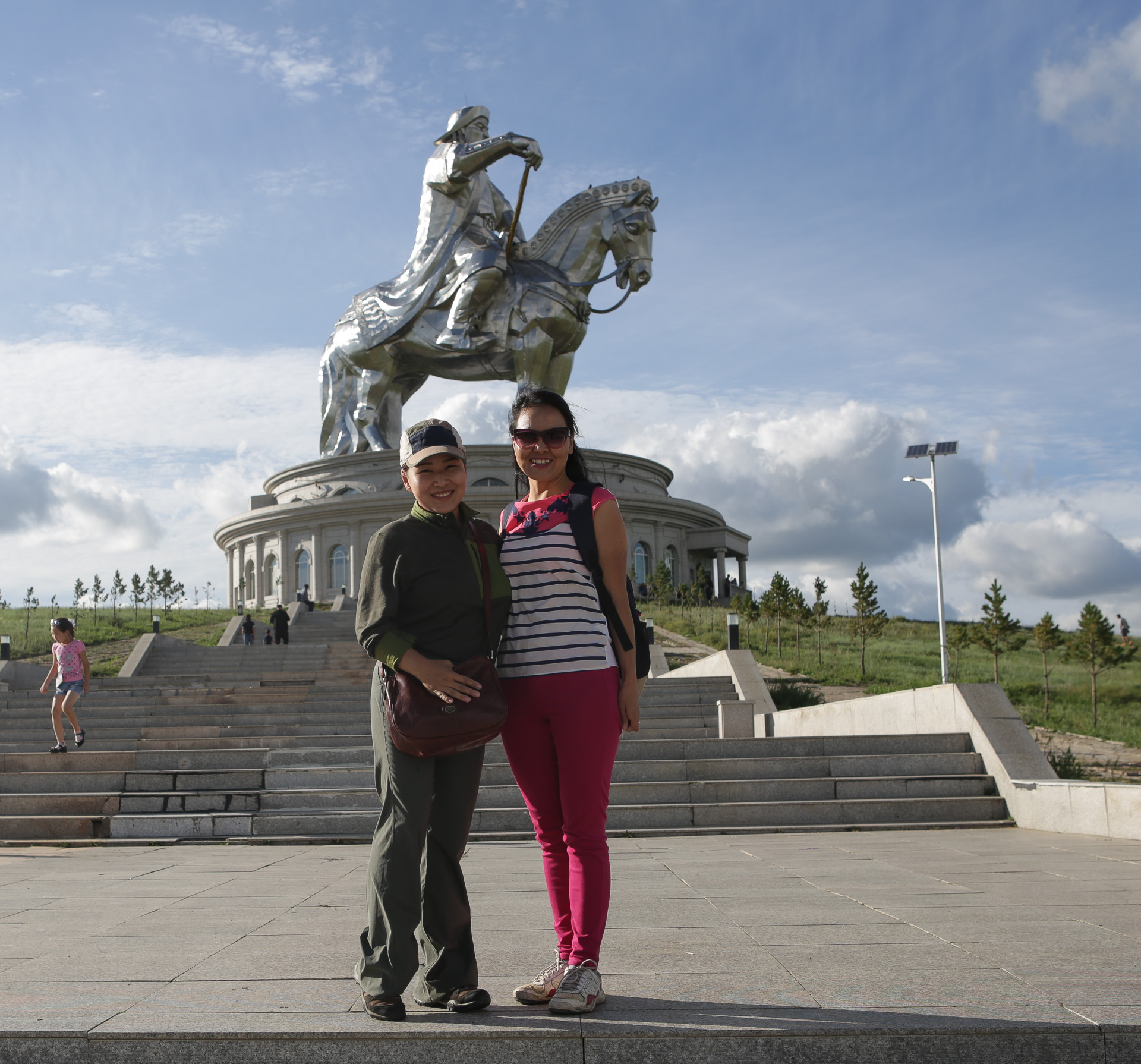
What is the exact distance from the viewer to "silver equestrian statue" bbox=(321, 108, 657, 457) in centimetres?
3097

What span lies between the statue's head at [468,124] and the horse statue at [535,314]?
10.3ft

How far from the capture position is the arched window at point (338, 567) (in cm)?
4006

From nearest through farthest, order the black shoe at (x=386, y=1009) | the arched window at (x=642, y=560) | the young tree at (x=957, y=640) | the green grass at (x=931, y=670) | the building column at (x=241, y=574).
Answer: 1. the black shoe at (x=386, y=1009)
2. the green grass at (x=931, y=670)
3. the young tree at (x=957, y=640)
4. the arched window at (x=642, y=560)
5. the building column at (x=241, y=574)

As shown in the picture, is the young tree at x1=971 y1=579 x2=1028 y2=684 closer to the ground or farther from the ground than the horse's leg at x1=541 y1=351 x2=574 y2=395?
closer to the ground

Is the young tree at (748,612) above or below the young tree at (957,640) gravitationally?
above

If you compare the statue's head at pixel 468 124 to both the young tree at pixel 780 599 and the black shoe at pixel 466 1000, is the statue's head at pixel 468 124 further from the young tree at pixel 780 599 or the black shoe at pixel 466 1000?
the black shoe at pixel 466 1000

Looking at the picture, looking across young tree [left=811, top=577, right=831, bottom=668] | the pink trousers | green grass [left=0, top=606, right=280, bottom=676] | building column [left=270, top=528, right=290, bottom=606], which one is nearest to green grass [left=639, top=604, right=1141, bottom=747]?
young tree [left=811, top=577, right=831, bottom=668]

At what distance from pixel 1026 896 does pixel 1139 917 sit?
0.64 meters

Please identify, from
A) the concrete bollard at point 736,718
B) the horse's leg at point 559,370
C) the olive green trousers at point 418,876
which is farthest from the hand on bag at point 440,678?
the horse's leg at point 559,370

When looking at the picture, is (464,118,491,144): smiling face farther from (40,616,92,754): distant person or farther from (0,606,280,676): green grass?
(40,616,92,754): distant person

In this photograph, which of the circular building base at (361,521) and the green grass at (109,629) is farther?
the circular building base at (361,521)

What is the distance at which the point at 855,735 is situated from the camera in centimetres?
1059

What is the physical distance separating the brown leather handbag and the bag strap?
97mm

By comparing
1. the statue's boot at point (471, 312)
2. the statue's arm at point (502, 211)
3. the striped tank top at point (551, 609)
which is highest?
the statue's arm at point (502, 211)
